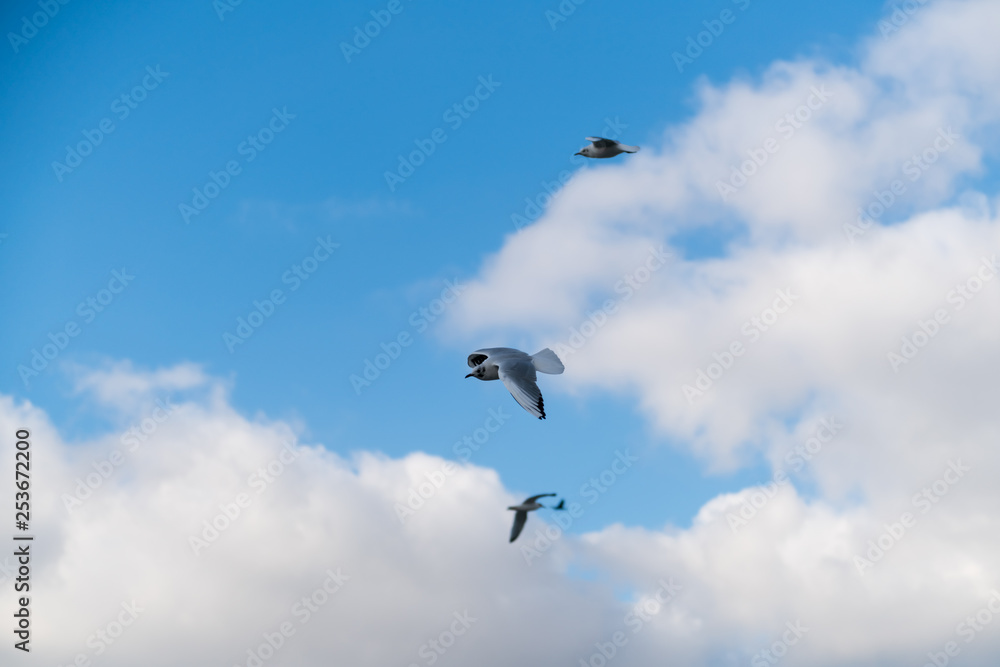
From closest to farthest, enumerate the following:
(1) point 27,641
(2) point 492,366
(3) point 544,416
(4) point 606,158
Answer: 1. (3) point 544,416
2. (2) point 492,366
3. (4) point 606,158
4. (1) point 27,641

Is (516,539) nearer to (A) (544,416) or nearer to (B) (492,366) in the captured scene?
(A) (544,416)

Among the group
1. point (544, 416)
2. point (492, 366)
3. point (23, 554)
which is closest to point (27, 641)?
point (23, 554)

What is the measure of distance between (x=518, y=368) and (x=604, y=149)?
634 centimetres

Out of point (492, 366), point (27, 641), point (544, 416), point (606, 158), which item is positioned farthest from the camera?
point (27, 641)

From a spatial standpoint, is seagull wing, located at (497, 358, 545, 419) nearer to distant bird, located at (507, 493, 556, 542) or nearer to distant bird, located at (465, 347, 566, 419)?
distant bird, located at (465, 347, 566, 419)

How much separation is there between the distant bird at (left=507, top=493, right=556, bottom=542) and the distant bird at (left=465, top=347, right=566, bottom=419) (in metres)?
1.74

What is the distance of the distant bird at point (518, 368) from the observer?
17516 mm

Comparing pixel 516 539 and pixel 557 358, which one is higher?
pixel 557 358

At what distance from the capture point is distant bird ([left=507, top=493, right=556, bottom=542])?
17266 millimetres

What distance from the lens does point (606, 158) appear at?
73.2 ft

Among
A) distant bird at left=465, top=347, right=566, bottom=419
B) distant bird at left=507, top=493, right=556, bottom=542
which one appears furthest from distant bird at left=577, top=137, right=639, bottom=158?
distant bird at left=507, top=493, right=556, bottom=542

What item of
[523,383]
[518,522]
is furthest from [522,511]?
[523,383]

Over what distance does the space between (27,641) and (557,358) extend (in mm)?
16600

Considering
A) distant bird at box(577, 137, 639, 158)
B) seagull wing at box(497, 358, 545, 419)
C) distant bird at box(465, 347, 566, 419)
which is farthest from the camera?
distant bird at box(577, 137, 639, 158)
